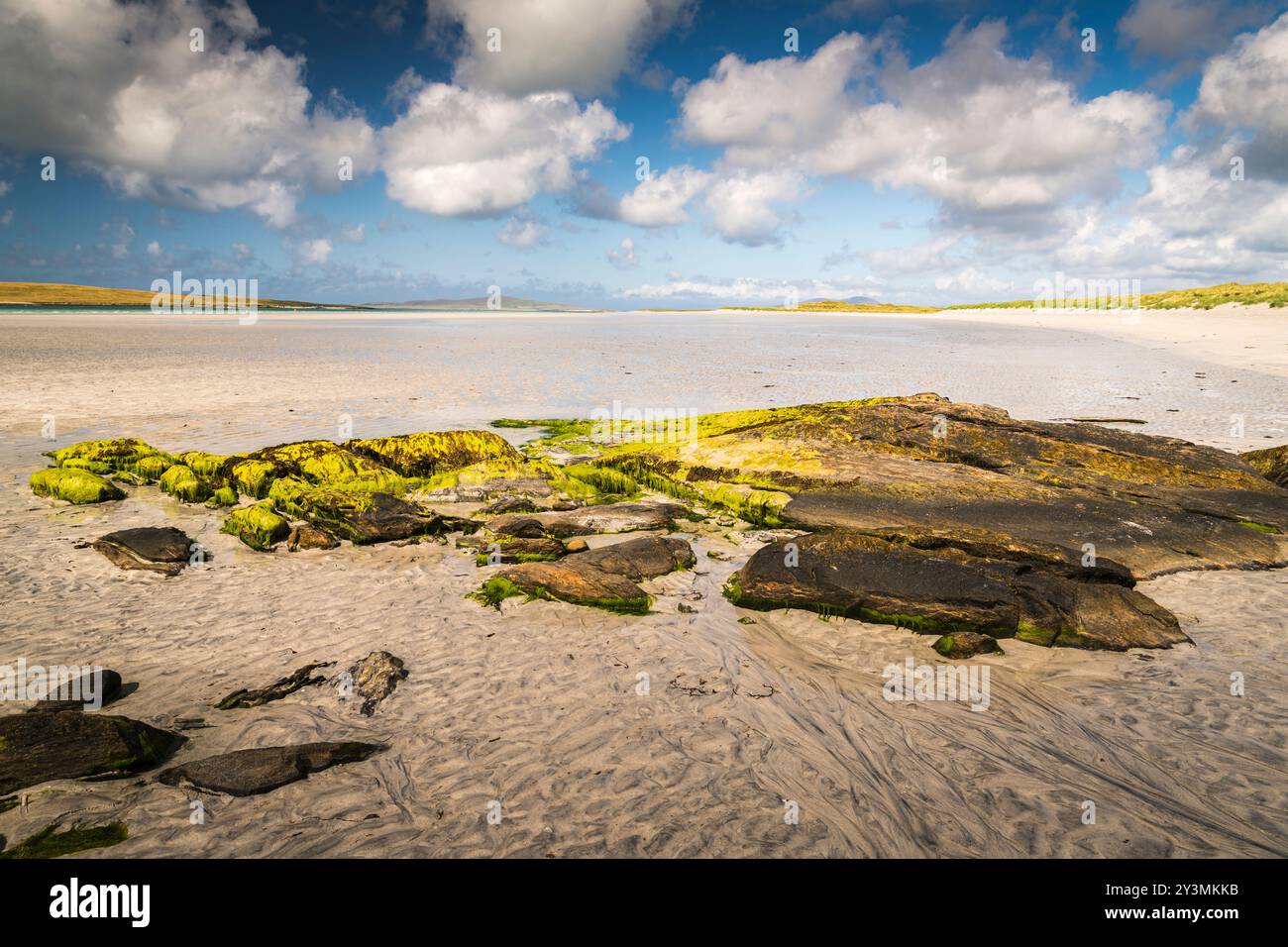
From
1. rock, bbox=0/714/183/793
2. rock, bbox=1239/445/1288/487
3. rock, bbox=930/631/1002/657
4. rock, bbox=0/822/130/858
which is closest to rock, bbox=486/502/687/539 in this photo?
rock, bbox=930/631/1002/657

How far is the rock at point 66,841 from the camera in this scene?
3.90 meters

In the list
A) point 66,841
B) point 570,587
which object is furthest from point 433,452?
point 66,841

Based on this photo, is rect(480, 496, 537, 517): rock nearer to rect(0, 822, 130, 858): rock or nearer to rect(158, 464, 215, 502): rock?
rect(158, 464, 215, 502): rock

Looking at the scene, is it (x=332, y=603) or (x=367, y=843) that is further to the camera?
(x=332, y=603)

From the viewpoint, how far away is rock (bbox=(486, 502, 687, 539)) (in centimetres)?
1041

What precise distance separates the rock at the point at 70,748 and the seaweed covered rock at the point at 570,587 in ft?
12.4

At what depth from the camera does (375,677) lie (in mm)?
6223

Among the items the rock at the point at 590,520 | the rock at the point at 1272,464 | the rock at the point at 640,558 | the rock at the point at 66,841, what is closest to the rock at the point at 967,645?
the rock at the point at 640,558

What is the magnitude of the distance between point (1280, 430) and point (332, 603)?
23991mm

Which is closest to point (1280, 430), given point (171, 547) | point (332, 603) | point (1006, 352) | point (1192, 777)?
point (1192, 777)

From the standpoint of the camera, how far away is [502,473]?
1311 cm
